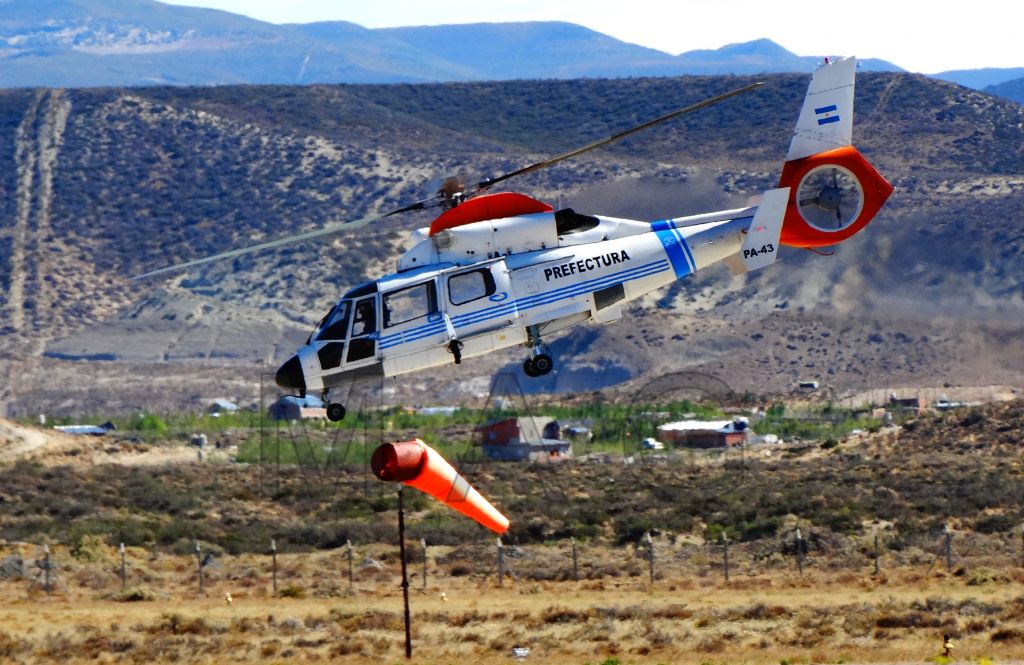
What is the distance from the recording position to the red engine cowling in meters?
25.6

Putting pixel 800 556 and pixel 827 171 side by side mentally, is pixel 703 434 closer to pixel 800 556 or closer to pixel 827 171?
pixel 800 556

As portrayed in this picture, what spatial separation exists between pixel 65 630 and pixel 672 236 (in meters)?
13.2

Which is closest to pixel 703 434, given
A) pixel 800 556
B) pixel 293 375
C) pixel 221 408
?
pixel 800 556

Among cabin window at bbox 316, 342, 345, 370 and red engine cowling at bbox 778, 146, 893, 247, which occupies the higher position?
red engine cowling at bbox 778, 146, 893, 247

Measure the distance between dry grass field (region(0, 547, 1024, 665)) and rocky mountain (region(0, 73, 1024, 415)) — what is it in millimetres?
29582

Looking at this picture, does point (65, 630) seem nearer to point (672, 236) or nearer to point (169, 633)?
point (169, 633)

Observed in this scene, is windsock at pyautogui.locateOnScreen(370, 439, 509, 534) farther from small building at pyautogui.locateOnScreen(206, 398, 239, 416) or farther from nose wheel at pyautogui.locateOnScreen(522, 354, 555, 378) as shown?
small building at pyautogui.locateOnScreen(206, 398, 239, 416)

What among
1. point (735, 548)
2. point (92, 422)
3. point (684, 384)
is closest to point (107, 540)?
point (735, 548)

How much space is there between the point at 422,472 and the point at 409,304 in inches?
101

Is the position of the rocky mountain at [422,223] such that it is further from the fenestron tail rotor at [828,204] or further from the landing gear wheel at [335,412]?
the landing gear wheel at [335,412]

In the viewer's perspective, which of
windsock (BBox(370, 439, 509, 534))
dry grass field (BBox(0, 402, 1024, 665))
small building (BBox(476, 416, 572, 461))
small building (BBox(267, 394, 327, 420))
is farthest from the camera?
small building (BBox(267, 394, 327, 420))

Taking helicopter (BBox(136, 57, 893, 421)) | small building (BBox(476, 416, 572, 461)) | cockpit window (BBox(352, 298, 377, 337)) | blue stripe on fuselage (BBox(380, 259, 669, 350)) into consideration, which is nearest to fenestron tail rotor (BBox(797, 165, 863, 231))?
helicopter (BBox(136, 57, 893, 421))

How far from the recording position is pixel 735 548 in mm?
39156

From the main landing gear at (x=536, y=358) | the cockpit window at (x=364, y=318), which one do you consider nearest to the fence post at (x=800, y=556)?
the main landing gear at (x=536, y=358)
